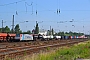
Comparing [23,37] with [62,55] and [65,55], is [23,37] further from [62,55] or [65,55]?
[65,55]

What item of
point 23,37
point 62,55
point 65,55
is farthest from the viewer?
point 23,37

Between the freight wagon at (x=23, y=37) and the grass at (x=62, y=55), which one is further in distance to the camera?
the freight wagon at (x=23, y=37)

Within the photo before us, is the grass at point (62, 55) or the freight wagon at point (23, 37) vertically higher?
the freight wagon at point (23, 37)

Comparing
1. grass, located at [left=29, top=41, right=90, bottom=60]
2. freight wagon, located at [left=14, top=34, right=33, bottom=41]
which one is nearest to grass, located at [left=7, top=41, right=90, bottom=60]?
grass, located at [left=29, top=41, right=90, bottom=60]

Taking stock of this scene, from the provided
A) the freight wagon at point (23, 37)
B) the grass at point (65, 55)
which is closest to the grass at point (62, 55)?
the grass at point (65, 55)

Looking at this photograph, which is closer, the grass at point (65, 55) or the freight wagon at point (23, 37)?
the grass at point (65, 55)

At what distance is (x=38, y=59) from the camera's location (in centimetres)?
1551

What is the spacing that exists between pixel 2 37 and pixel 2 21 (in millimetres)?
19616

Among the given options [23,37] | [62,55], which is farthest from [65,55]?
[23,37]

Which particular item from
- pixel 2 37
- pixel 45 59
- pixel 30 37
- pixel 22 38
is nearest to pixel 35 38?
pixel 30 37

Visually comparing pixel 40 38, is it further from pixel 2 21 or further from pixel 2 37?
pixel 2 37

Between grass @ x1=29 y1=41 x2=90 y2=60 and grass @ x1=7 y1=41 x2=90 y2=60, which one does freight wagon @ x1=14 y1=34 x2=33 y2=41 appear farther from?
grass @ x1=29 y1=41 x2=90 y2=60

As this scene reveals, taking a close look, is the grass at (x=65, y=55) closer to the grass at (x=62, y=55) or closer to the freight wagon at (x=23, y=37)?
the grass at (x=62, y=55)

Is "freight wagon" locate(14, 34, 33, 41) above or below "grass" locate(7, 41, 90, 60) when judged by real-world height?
above
